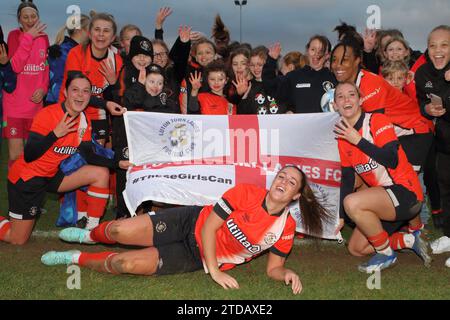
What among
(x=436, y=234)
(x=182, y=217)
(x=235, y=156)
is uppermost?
(x=235, y=156)

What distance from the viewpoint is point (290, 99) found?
650cm

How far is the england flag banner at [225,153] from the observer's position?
18.7 feet

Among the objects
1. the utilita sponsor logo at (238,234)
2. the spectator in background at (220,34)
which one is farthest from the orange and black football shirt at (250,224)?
the spectator in background at (220,34)

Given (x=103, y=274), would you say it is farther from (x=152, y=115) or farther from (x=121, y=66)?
(x=121, y=66)

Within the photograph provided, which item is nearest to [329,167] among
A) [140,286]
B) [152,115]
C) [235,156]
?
[235,156]

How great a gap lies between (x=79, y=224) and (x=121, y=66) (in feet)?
6.39

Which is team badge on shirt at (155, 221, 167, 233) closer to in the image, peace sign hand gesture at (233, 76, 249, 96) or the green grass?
the green grass

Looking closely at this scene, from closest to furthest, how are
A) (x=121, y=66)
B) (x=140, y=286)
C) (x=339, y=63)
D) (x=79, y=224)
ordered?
(x=140, y=286), (x=339, y=63), (x=79, y=224), (x=121, y=66)

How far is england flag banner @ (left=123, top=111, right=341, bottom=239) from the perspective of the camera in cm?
571

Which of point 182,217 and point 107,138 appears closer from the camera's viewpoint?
point 182,217

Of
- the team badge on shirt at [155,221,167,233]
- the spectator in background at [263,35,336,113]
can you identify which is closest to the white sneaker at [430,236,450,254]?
the spectator in background at [263,35,336,113]

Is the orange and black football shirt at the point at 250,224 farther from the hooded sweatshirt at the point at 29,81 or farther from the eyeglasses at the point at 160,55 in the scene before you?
the hooded sweatshirt at the point at 29,81

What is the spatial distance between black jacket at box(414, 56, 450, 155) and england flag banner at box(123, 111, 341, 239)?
40.7 inches

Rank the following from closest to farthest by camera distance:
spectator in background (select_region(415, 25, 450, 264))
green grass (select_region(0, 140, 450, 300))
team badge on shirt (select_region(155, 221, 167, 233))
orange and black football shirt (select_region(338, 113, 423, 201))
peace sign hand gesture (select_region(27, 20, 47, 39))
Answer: green grass (select_region(0, 140, 450, 300)) < team badge on shirt (select_region(155, 221, 167, 233)) < orange and black football shirt (select_region(338, 113, 423, 201)) < spectator in background (select_region(415, 25, 450, 264)) < peace sign hand gesture (select_region(27, 20, 47, 39))
